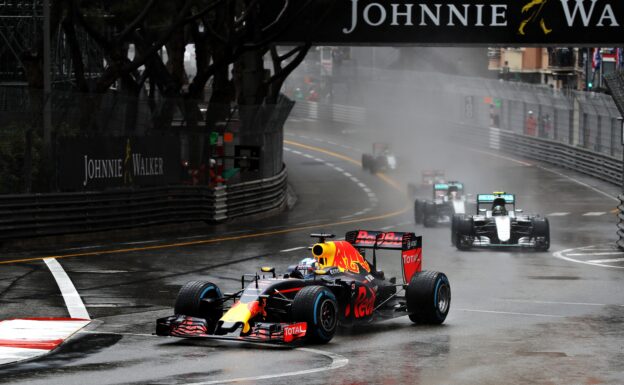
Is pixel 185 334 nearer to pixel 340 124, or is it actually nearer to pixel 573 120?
pixel 573 120

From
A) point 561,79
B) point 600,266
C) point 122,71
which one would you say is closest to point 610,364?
point 600,266

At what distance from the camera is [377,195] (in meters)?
51.5

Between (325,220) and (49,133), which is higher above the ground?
(49,133)

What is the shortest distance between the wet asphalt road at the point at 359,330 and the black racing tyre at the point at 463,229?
319 mm

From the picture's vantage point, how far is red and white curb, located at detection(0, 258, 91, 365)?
49.2ft

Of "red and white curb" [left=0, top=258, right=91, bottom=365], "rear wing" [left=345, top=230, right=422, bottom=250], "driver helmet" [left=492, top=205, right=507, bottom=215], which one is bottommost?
"red and white curb" [left=0, top=258, right=91, bottom=365]

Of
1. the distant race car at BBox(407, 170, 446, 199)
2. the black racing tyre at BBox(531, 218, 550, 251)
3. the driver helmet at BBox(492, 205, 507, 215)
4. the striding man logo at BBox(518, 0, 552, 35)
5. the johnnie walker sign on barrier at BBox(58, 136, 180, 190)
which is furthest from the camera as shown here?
the distant race car at BBox(407, 170, 446, 199)

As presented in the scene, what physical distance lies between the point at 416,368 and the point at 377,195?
1474 inches

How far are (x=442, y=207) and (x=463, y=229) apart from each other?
722cm

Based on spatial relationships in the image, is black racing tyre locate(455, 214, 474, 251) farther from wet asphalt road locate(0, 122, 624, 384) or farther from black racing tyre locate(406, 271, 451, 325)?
black racing tyre locate(406, 271, 451, 325)

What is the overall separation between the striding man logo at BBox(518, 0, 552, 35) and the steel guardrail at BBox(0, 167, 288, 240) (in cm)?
953

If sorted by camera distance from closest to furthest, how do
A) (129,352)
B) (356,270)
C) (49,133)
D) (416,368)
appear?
(416,368) < (129,352) < (356,270) < (49,133)

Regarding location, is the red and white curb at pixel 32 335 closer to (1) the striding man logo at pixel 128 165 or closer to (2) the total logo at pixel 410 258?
(2) the total logo at pixel 410 258

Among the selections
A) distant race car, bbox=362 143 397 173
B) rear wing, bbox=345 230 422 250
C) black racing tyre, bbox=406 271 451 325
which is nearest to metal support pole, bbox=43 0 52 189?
rear wing, bbox=345 230 422 250
